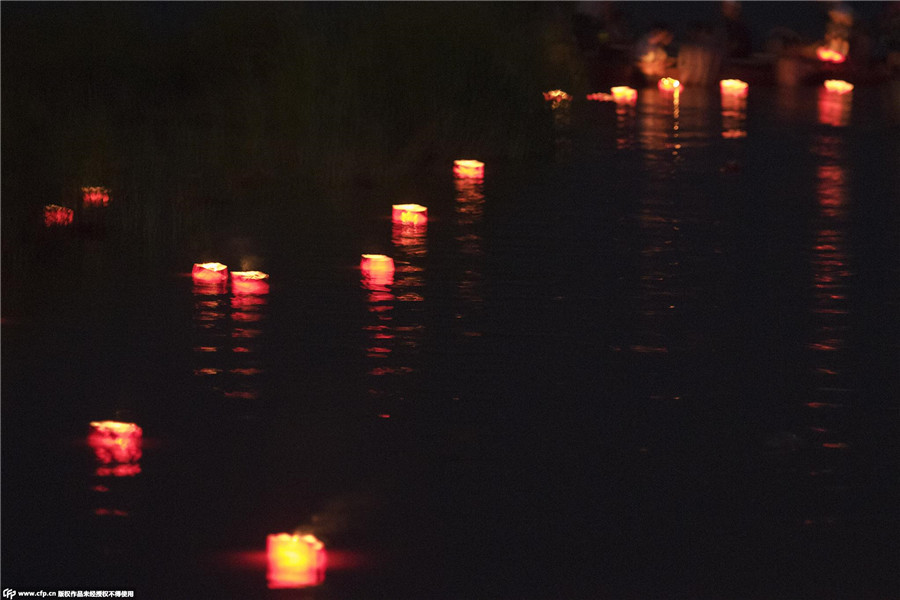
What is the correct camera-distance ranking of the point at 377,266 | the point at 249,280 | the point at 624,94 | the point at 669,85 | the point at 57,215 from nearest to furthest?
the point at 249,280
the point at 377,266
the point at 57,215
the point at 624,94
the point at 669,85

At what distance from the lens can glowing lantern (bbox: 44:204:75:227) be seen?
10191mm

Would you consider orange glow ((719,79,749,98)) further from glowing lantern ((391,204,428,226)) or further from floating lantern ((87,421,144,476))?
floating lantern ((87,421,144,476))

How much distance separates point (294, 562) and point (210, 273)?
14.9 feet

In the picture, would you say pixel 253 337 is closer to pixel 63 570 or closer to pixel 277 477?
pixel 277 477

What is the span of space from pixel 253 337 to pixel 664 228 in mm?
4221

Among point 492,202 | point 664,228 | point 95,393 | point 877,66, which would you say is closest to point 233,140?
point 492,202

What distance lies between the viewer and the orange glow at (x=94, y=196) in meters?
10.6

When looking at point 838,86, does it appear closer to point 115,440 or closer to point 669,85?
point 669,85

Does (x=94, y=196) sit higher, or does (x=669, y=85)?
(x=669, y=85)

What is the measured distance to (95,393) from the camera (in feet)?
22.4

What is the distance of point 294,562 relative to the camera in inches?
192

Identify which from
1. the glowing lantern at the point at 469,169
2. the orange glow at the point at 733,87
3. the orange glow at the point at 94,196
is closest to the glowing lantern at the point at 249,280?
the orange glow at the point at 94,196

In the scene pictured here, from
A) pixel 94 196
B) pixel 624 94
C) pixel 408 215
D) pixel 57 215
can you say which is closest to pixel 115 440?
pixel 57 215

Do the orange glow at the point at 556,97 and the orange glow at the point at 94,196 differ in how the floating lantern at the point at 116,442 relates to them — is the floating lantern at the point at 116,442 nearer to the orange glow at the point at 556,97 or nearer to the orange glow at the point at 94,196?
the orange glow at the point at 94,196
